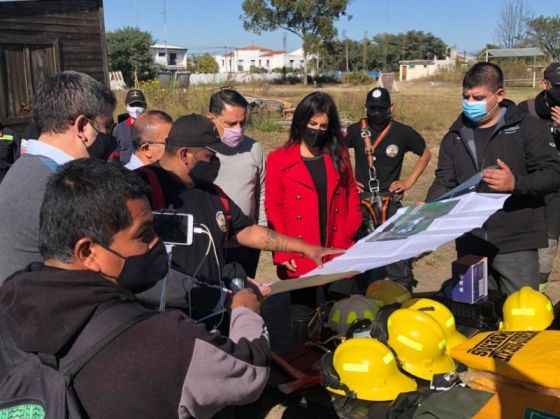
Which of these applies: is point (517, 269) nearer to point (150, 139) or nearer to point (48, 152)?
point (150, 139)

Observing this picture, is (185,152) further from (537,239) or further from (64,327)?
(537,239)

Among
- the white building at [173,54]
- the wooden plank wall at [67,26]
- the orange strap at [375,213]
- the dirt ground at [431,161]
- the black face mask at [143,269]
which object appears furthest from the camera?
the white building at [173,54]

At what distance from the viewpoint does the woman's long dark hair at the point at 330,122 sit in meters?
3.97

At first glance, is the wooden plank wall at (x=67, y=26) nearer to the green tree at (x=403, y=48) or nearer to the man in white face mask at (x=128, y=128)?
the man in white face mask at (x=128, y=128)

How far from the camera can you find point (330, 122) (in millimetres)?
4023

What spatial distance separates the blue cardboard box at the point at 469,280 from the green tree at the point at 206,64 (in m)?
68.6

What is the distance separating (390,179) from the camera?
5.30 meters

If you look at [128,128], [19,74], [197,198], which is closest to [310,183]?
[197,198]

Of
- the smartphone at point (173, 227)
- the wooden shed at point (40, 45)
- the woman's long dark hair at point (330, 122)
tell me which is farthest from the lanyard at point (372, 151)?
the wooden shed at point (40, 45)

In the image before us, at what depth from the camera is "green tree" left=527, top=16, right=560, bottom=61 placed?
6150 centimetres

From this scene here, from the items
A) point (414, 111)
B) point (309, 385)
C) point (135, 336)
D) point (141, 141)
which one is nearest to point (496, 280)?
point (309, 385)

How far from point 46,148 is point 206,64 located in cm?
7381

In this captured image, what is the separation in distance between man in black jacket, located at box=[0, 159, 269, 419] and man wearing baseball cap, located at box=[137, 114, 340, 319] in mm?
682

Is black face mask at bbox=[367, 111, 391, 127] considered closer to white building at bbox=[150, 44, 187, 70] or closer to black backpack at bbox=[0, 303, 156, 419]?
black backpack at bbox=[0, 303, 156, 419]
